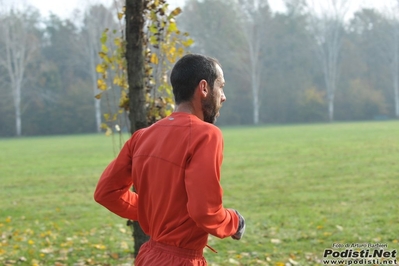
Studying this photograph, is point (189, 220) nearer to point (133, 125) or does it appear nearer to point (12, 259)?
point (133, 125)

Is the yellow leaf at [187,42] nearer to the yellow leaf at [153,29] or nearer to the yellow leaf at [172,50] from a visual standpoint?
the yellow leaf at [172,50]

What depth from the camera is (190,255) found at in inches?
92.9

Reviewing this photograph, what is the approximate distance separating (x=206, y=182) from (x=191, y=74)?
0.47m

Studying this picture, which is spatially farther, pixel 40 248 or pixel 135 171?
pixel 40 248

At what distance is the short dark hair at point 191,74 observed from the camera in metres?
2.34

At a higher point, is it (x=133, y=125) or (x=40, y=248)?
(x=133, y=125)

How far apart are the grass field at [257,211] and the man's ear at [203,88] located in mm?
3414

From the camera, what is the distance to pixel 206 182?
2.15 metres

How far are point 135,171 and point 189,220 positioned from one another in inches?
13.7

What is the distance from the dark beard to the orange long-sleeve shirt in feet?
0.33

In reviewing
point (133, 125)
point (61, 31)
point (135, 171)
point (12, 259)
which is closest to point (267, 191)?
point (12, 259)

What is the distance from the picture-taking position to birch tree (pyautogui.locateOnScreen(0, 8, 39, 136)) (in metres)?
52.6

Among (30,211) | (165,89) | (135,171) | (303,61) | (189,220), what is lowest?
(30,211)

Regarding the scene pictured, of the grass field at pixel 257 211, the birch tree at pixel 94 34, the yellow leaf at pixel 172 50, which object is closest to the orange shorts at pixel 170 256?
the yellow leaf at pixel 172 50
